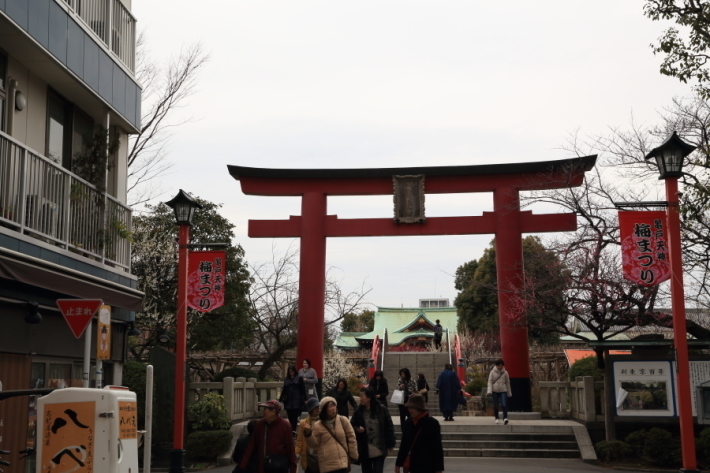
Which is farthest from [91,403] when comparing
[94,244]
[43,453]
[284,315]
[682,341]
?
[284,315]

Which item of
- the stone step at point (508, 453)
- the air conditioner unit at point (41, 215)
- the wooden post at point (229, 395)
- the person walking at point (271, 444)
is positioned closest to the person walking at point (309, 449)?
the person walking at point (271, 444)

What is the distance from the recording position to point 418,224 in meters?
23.1

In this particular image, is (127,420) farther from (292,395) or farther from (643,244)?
(292,395)

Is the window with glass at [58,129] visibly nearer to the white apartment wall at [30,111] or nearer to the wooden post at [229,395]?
the white apartment wall at [30,111]

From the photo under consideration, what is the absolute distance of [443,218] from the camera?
75.7ft

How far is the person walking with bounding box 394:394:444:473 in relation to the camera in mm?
8484

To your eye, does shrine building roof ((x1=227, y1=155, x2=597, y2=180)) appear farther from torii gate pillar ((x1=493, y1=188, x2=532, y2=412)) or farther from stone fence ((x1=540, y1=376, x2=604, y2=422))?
stone fence ((x1=540, y1=376, x2=604, y2=422))

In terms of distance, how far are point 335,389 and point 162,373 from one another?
4.28 meters

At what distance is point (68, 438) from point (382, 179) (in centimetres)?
1755

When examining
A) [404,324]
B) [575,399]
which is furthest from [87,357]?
[404,324]

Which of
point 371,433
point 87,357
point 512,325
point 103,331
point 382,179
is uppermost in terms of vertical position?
point 382,179

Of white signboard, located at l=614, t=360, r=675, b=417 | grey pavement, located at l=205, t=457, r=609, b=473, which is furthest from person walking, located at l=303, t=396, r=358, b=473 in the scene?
white signboard, located at l=614, t=360, r=675, b=417

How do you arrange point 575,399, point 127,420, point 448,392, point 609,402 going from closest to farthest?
1. point 127,420
2. point 609,402
3. point 575,399
4. point 448,392

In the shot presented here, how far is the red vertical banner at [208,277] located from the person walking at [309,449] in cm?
813
